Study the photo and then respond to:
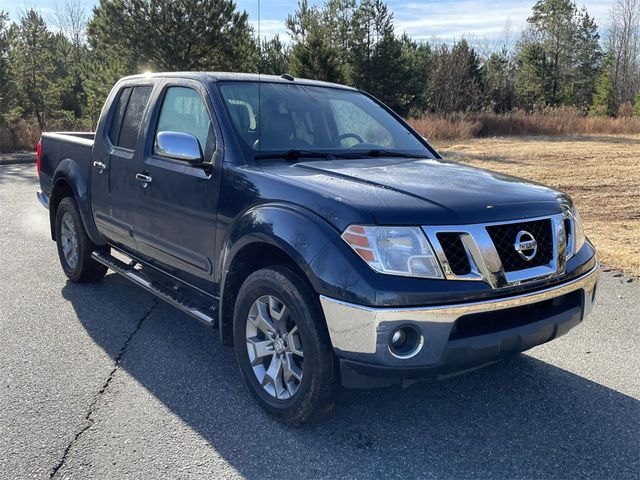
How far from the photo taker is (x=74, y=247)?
18.7 ft

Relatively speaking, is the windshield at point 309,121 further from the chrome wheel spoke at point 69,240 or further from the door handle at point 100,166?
the chrome wheel spoke at point 69,240

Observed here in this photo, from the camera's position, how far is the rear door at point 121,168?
14.5ft

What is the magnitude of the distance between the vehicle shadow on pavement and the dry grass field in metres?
3.12

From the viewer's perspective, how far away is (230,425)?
3.22 metres

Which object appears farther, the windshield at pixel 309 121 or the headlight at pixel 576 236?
the windshield at pixel 309 121

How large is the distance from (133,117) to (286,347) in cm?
255

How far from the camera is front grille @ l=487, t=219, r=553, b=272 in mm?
2848

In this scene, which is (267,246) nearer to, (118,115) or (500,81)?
(118,115)

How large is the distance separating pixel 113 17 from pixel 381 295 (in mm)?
A: 27598

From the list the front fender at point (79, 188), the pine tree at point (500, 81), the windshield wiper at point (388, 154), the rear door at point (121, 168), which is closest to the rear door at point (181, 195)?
the rear door at point (121, 168)

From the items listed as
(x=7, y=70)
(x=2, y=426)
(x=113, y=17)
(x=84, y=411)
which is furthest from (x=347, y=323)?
(x=113, y=17)

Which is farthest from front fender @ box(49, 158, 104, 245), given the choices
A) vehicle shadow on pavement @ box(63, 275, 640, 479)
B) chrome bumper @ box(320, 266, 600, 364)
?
chrome bumper @ box(320, 266, 600, 364)

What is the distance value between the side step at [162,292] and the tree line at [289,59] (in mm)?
16039

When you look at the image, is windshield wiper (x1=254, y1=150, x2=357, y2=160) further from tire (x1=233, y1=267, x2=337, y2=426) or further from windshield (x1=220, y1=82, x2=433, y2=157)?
tire (x1=233, y1=267, x2=337, y2=426)
